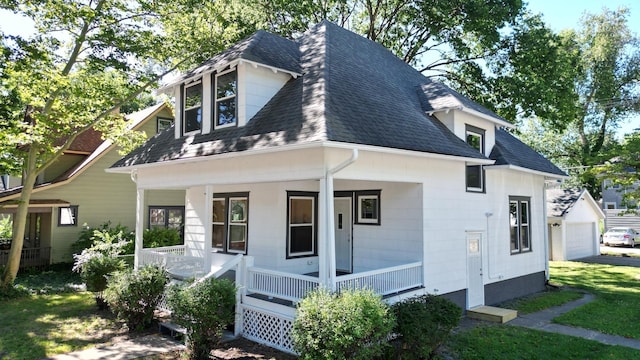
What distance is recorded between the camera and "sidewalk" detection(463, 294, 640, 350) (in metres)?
8.77

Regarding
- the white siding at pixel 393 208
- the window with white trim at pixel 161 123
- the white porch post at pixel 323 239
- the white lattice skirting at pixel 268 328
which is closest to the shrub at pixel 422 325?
the white porch post at pixel 323 239

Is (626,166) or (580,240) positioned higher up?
(626,166)

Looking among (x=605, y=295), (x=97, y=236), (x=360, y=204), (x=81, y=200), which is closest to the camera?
(x=360, y=204)

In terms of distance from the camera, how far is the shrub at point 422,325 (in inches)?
268

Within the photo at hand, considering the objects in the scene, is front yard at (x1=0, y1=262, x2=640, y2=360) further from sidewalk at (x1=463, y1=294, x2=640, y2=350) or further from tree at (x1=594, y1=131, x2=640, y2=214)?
tree at (x1=594, y1=131, x2=640, y2=214)

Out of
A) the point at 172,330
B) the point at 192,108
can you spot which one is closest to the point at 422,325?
the point at 172,330

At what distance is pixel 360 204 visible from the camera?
36.7 ft

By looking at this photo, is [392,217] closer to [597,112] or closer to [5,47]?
[5,47]

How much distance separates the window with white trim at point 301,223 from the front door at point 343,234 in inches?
31.7

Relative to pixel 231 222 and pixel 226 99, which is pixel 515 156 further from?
pixel 226 99

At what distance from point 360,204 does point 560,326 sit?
5860mm

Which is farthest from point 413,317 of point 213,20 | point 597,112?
point 597,112

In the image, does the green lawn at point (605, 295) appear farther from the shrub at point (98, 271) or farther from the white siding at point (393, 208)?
the shrub at point (98, 271)

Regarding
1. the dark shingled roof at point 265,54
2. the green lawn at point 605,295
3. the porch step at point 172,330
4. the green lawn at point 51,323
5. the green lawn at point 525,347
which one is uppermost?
the dark shingled roof at point 265,54
